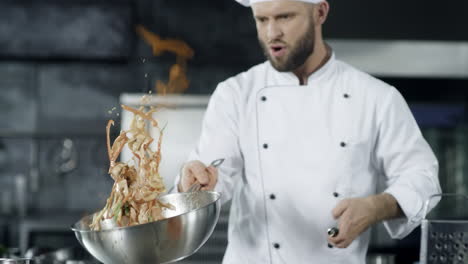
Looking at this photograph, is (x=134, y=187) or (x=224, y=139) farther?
(x=224, y=139)

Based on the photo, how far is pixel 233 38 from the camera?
4312mm

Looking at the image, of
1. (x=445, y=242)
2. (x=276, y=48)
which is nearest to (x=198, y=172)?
(x=276, y=48)

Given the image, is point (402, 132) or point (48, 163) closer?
point (402, 132)

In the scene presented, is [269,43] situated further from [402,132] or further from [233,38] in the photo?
[233,38]

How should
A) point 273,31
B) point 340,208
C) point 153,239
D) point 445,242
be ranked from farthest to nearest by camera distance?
1. point 273,31
2. point 340,208
3. point 445,242
4. point 153,239

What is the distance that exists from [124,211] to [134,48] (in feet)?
9.67

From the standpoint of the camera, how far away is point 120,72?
4.45 metres

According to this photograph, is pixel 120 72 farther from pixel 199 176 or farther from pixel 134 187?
pixel 134 187

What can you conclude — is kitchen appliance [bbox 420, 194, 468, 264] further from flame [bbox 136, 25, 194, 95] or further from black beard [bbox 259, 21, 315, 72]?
flame [bbox 136, 25, 194, 95]

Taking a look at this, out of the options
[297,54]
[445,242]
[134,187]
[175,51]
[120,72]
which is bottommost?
[445,242]

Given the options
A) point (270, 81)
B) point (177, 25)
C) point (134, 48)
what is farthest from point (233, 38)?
point (270, 81)

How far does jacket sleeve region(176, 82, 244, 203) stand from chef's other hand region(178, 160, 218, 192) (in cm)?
28

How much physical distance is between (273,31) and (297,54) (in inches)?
4.6

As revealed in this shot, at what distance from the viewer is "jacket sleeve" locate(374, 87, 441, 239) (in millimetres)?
1844
